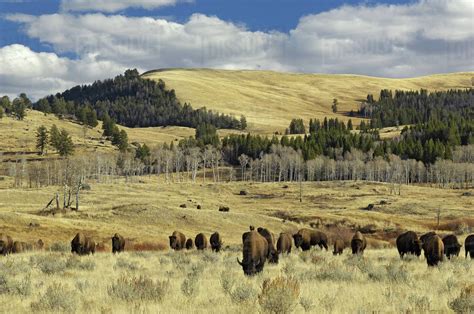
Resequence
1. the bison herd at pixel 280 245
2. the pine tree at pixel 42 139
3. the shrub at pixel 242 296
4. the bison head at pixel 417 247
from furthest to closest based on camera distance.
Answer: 1. the pine tree at pixel 42 139
2. the bison head at pixel 417 247
3. the bison herd at pixel 280 245
4. the shrub at pixel 242 296

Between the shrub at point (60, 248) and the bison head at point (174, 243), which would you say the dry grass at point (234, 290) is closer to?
the shrub at point (60, 248)

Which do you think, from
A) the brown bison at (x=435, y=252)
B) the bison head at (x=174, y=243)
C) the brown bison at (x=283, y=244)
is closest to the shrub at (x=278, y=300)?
the brown bison at (x=435, y=252)

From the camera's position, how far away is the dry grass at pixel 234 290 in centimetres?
1236

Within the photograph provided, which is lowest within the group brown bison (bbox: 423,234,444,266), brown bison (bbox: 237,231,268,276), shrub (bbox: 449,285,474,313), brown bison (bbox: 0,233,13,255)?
brown bison (bbox: 0,233,13,255)

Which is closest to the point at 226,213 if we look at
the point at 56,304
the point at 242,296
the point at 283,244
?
the point at 283,244

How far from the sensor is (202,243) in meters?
35.1

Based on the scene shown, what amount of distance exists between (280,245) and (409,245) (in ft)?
23.1

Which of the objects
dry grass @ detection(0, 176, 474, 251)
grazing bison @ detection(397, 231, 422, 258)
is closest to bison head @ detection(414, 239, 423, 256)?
grazing bison @ detection(397, 231, 422, 258)

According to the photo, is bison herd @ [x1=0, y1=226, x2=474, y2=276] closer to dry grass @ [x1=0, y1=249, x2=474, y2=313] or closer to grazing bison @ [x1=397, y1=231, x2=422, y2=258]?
grazing bison @ [x1=397, y1=231, x2=422, y2=258]

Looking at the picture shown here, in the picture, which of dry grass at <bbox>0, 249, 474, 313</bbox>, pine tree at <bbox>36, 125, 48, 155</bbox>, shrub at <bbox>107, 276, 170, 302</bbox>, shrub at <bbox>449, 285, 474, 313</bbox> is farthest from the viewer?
pine tree at <bbox>36, 125, 48, 155</bbox>

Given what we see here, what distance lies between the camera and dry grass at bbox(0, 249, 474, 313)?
12359 millimetres

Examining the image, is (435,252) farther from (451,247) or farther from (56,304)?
(56,304)

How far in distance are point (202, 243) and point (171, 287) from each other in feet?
61.3

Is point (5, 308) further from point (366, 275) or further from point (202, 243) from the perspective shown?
point (202, 243)
